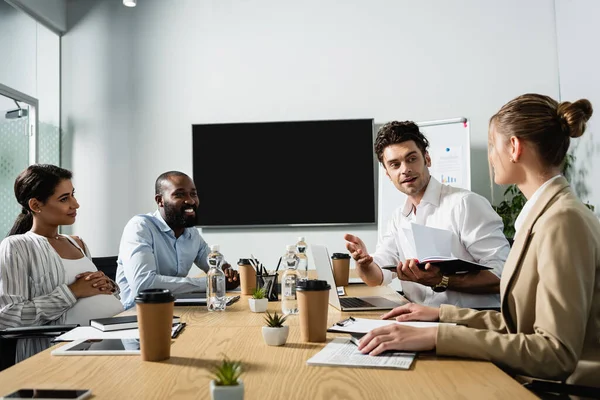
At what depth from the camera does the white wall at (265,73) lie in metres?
5.16

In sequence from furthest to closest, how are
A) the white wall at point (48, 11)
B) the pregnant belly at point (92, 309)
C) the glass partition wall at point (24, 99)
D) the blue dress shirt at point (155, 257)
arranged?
1. the white wall at point (48, 11)
2. the glass partition wall at point (24, 99)
3. the blue dress shirt at point (155, 257)
4. the pregnant belly at point (92, 309)

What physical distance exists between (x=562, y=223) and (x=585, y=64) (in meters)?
3.87

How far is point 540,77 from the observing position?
5.14 m

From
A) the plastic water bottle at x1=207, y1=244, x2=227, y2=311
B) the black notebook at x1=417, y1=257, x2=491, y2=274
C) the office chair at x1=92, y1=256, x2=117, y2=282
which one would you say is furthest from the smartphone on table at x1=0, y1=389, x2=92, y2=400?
the office chair at x1=92, y1=256, x2=117, y2=282

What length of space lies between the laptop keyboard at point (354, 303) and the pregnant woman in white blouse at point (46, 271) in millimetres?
991

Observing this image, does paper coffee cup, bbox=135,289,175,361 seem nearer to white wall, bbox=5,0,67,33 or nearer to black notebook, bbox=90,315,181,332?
black notebook, bbox=90,315,181,332

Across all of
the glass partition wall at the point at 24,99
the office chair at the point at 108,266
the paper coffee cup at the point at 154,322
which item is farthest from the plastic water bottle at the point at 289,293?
the glass partition wall at the point at 24,99

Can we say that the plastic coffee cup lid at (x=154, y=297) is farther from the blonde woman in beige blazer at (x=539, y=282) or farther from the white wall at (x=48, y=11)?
the white wall at (x=48, y=11)

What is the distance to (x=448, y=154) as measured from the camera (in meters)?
4.81

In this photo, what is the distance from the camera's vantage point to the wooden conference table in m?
1.05

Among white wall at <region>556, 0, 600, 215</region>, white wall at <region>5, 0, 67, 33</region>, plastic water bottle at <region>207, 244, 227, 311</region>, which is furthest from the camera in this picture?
white wall at <region>5, 0, 67, 33</region>

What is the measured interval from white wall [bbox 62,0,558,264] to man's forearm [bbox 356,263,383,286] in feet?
8.47

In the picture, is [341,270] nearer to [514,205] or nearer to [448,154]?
[448,154]

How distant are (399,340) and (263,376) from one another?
0.33 m
